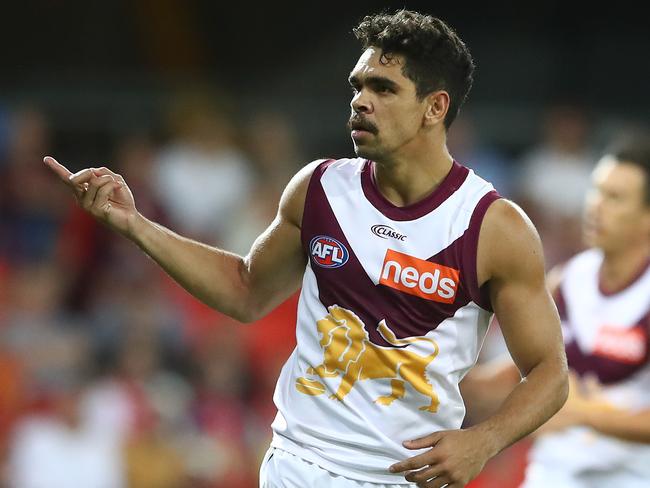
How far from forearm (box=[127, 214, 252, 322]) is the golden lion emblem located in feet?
1.25

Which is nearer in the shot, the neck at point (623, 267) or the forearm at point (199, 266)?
the forearm at point (199, 266)

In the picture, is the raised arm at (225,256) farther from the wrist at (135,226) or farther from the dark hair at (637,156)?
the dark hair at (637,156)

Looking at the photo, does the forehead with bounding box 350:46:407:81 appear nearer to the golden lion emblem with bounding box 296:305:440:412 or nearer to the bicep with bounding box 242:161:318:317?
the bicep with bounding box 242:161:318:317

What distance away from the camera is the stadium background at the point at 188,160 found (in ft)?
24.1

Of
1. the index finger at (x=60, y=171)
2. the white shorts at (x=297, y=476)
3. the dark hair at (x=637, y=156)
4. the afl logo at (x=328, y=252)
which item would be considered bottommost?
the white shorts at (x=297, y=476)

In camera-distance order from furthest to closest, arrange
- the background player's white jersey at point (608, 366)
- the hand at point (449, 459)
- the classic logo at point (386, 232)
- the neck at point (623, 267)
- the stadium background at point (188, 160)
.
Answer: the stadium background at point (188, 160)
the neck at point (623, 267)
the background player's white jersey at point (608, 366)
the classic logo at point (386, 232)
the hand at point (449, 459)

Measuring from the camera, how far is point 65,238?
8.23 metres

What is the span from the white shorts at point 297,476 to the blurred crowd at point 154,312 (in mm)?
3455

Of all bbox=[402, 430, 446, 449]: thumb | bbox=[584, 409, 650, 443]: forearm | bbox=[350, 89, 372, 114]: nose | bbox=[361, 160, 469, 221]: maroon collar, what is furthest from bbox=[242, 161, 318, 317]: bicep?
bbox=[584, 409, 650, 443]: forearm

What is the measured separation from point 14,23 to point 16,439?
5.18 metres

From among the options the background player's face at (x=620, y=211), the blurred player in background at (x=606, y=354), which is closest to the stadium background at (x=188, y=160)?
the blurred player in background at (x=606, y=354)

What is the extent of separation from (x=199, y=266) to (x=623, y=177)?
89.2 inches

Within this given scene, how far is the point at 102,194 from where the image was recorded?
3.71 m

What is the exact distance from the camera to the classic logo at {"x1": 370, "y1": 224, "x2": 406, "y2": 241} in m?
3.73
